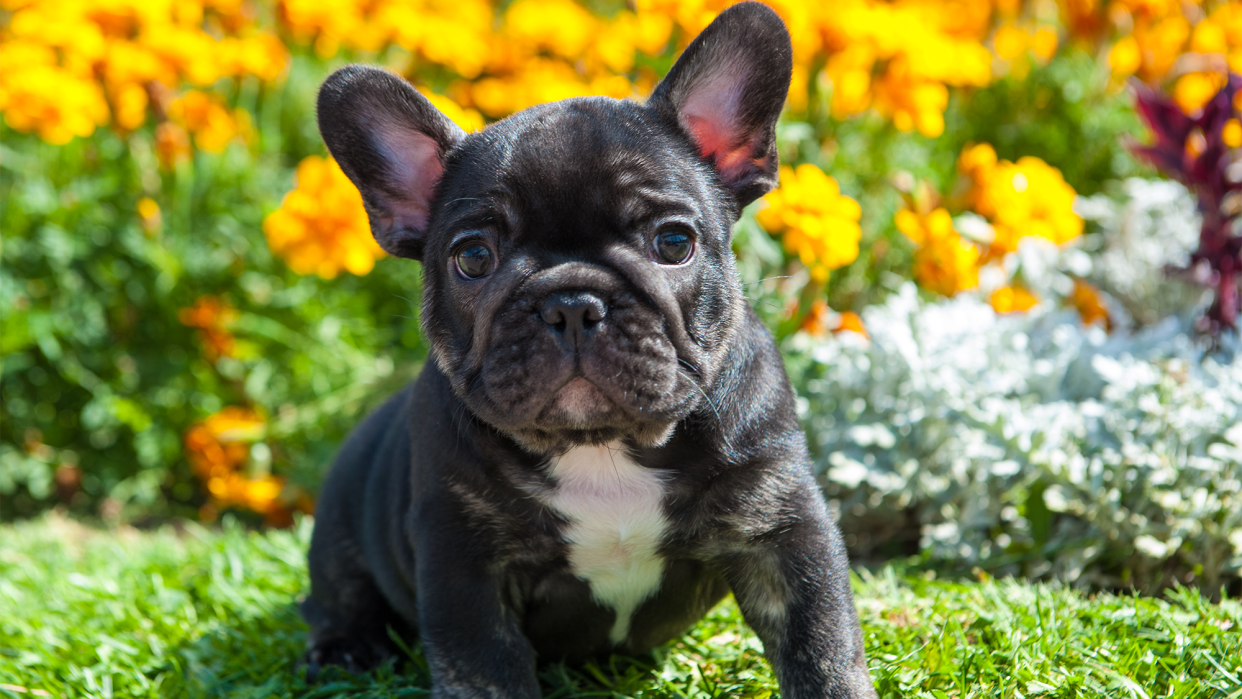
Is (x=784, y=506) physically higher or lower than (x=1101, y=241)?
lower

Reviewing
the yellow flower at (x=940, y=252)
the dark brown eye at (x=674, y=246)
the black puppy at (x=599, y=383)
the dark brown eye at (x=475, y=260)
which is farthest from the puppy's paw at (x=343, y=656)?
the yellow flower at (x=940, y=252)

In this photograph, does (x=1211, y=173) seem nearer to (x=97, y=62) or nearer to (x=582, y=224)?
(x=582, y=224)

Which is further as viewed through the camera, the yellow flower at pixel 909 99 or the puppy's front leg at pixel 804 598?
the yellow flower at pixel 909 99

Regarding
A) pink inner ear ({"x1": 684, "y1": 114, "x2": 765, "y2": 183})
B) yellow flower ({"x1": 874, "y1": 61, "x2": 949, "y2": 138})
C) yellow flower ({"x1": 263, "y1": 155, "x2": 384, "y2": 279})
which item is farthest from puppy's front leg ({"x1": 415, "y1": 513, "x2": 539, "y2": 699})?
yellow flower ({"x1": 874, "y1": 61, "x2": 949, "y2": 138})

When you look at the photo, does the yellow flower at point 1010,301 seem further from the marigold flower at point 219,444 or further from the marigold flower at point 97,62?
the marigold flower at point 97,62

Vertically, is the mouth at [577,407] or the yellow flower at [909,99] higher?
the yellow flower at [909,99]

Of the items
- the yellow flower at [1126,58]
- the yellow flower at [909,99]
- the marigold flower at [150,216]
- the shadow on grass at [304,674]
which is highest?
the yellow flower at [1126,58]

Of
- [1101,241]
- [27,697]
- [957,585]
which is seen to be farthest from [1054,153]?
[27,697]

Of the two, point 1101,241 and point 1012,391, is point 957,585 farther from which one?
point 1101,241
